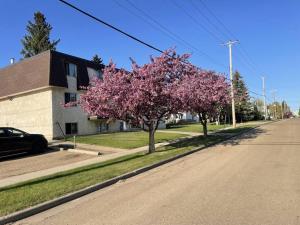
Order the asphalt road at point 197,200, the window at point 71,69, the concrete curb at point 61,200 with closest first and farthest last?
the asphalt road at point 197,200
the concrete curb at point 61,200
the window at point 71,69

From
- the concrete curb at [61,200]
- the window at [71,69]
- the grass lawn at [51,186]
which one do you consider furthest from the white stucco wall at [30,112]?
the concrete curb at [61,200]

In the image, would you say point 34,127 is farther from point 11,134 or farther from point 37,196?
point 37,196

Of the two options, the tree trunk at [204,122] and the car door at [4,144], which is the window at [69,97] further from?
the car door at [4,144]

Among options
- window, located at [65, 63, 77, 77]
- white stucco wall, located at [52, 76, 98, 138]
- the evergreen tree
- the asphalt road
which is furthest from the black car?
the evergreen tree

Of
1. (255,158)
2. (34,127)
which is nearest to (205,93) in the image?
(255,158)

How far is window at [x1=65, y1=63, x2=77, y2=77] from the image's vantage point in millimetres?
29431

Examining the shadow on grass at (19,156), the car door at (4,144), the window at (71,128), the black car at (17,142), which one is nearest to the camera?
the car door at (4,144)

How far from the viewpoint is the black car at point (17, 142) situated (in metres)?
17.9

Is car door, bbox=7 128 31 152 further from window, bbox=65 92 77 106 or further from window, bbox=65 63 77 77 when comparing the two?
window, bbox=65 63 77 77

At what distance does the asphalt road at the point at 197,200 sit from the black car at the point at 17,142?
8845 millimetres

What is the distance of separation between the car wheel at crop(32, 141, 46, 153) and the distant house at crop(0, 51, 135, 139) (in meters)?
7.40

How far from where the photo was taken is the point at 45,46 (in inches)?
2346

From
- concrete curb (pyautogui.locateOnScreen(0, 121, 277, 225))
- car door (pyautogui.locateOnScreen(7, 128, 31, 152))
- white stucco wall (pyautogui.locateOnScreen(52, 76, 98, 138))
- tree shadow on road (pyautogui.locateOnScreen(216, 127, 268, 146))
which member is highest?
white stucco wall (pyautogui.locateOnScreen(52, 76, 98, 138))

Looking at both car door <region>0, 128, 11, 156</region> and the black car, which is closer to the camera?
car door <region>0, 128, 11, 156</region>
